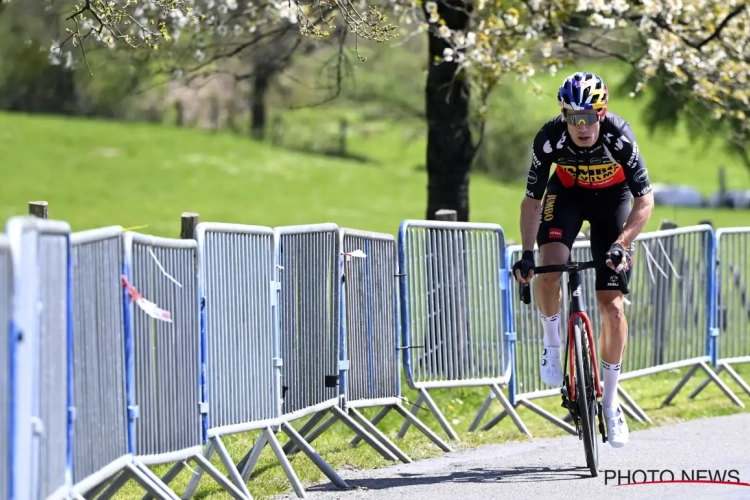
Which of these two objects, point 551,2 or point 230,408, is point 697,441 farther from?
point 551,2

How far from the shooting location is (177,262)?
6809 mm

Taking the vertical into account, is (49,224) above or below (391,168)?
below

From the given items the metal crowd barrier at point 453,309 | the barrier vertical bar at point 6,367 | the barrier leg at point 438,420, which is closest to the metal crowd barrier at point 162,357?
the barrier vertical bar at point 6,367

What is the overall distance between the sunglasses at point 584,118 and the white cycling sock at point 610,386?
161 cm

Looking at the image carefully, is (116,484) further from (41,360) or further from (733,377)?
(733,377)

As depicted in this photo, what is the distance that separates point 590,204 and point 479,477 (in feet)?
6.26

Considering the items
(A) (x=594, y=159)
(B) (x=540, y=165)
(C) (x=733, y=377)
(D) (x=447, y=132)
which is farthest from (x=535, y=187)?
(D) (x=447, y=132)

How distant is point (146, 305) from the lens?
248 inches

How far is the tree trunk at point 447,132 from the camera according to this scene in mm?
13836

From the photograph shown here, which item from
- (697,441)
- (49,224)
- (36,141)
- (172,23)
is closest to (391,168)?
(36,141)

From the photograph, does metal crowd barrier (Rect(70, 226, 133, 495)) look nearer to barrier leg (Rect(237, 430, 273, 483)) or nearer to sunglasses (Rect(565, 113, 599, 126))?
barrier leg (Rect(237, 430, 273, 483))

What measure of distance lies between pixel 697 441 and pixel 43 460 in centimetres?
576

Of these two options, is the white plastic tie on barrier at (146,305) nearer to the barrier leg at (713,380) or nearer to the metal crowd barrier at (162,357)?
the metal crowd barrier at (162,357)

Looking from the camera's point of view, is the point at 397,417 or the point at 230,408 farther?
the point at 397,417
